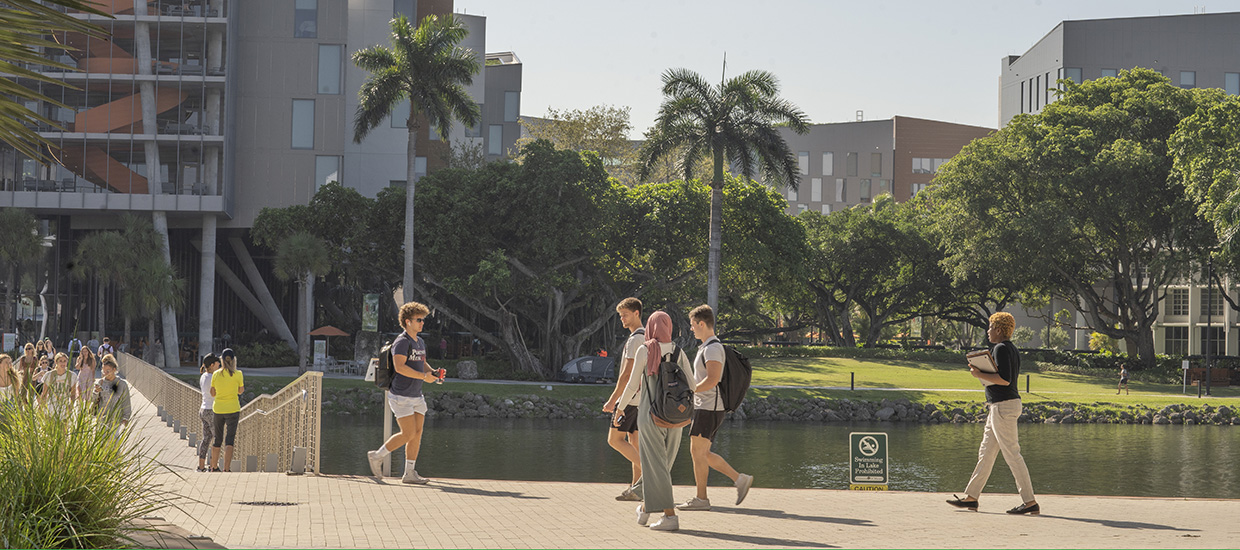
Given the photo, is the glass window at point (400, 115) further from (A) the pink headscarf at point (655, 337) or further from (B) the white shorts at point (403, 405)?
(A) the pink headscarf at point (655, 337)

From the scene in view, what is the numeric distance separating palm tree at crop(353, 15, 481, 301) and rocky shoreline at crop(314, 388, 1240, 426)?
7.28 m

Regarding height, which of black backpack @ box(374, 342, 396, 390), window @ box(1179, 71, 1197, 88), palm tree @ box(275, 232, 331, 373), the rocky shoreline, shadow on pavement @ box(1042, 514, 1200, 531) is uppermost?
window @ box(1179, 71, 1197, 88)

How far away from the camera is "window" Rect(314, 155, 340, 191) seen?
5900 cm

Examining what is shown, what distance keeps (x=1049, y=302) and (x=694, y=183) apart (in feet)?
134

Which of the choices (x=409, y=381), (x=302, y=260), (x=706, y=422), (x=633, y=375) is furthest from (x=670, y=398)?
(x=302, y=260)

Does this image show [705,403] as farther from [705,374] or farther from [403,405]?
[403,405]

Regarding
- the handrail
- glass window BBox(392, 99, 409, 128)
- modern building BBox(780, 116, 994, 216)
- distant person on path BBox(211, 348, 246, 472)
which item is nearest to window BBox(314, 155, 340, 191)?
glass window BBox(392, 99, 409, 128)

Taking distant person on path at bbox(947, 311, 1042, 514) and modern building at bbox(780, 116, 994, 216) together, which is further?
modern building at bbox(780, 116, 994, 216)

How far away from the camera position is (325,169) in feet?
194

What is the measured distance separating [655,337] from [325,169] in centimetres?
5238

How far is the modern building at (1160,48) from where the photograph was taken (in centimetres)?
8938

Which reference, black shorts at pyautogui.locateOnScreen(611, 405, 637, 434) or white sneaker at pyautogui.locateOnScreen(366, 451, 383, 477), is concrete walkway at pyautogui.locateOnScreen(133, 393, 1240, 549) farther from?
black shorts at pyautogui.locateOnScreen(611, 405, 637, 434)

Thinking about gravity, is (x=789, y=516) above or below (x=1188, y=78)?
below

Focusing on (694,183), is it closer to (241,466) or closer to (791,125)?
(791,125)
